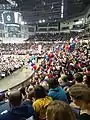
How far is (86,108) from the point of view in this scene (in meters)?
3.20

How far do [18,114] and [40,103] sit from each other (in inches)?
23.3

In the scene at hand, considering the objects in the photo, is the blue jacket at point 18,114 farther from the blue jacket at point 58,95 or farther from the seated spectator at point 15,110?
the blue jacket at point 58,95

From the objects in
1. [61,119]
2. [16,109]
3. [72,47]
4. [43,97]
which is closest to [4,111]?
[16,109]

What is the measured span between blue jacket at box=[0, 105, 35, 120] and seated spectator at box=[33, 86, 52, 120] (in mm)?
323

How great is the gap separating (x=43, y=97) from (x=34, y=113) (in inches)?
13.9

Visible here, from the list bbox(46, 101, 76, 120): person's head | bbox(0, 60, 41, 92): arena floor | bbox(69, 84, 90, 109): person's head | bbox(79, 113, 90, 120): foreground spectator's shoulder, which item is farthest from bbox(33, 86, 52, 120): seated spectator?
bbox(0, 60, 41, 92): arena floor

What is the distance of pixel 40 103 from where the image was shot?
4328 mm

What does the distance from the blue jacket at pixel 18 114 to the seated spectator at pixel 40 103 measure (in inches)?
12.7

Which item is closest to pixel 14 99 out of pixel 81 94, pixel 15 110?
pixel 15 110

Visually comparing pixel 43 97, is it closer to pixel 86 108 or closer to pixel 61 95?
pixel 61 95

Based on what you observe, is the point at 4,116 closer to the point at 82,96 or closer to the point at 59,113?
the point at 82,96

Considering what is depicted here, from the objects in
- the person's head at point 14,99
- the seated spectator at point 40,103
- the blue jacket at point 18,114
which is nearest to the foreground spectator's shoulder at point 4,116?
the blue jacket at point 18,114

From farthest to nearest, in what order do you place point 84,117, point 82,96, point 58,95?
point 58,95, point 82,96, point 84,117

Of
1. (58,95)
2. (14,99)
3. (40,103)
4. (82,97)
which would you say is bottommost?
(58,95)
